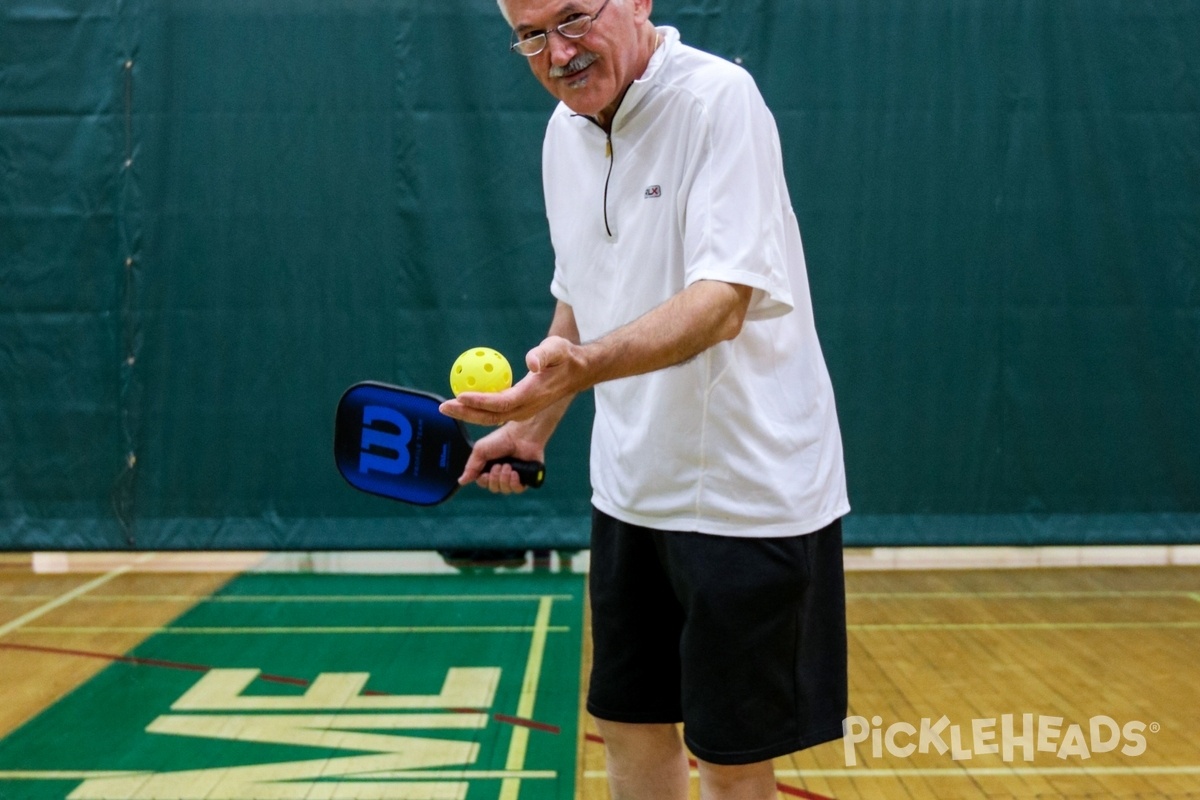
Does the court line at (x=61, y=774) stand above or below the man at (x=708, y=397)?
below

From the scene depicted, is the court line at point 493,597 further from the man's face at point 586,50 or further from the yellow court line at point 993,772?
the man's face at point 586,50

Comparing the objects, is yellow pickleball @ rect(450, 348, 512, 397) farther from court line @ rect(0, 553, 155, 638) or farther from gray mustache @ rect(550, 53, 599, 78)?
court line @ rect(0, 553, 155, 638)

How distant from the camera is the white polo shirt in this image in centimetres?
169

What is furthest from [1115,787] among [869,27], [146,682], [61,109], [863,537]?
[61,109]

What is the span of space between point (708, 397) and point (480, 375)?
35 cm

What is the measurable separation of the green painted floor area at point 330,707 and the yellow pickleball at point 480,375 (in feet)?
4.70

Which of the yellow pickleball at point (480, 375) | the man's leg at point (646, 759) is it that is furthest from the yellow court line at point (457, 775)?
the yellow pickleball at point (480, 375)

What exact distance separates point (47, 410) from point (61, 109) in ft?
4.27

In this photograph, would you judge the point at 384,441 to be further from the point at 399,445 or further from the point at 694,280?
the point at 694,280

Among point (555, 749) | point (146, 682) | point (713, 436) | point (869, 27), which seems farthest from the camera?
point (869, 27)

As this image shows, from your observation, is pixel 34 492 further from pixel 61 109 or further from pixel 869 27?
pixel 869 27

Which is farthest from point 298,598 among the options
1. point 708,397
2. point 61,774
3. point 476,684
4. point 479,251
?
point 708,397

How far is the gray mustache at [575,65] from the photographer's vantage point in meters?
1.74

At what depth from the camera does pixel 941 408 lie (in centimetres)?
532
